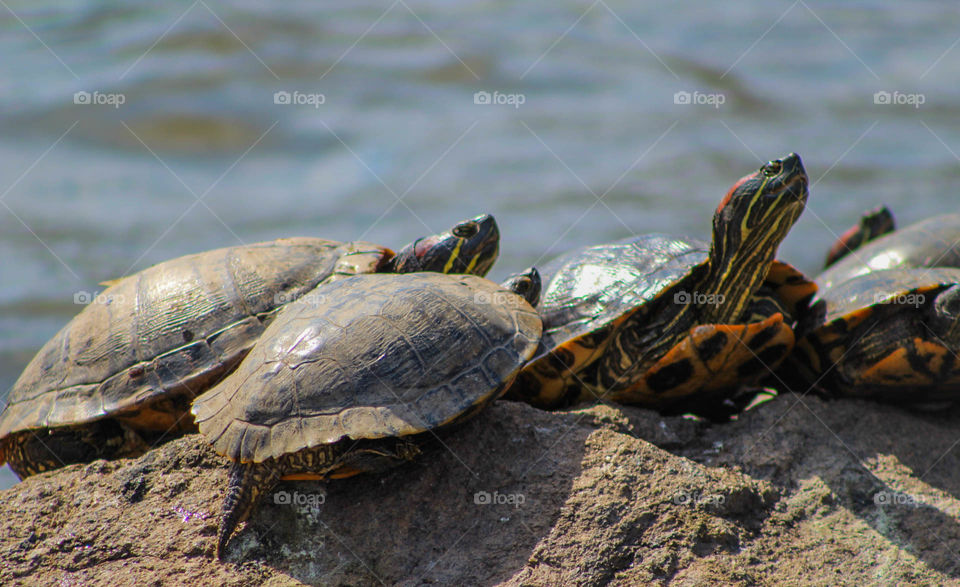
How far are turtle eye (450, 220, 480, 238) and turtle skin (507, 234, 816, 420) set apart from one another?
63 cm

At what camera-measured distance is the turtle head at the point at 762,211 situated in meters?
4.66

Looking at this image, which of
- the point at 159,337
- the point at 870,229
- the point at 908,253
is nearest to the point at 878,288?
the point at 908,253

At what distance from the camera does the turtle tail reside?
329cm

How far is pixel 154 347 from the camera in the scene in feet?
14.6

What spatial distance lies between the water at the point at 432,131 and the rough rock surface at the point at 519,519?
642cm

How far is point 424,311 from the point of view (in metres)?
3.71
